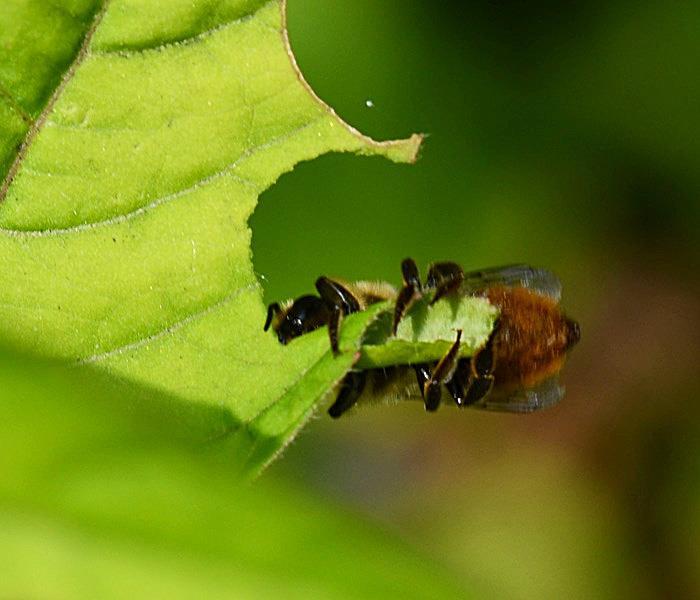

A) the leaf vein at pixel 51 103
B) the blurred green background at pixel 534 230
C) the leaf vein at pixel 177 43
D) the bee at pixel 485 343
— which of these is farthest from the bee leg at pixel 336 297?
the blurred green background at pixel 534 230

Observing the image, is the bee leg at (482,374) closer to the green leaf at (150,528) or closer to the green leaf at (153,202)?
the green leaf at (153,202)

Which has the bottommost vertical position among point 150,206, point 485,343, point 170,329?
point 485,343

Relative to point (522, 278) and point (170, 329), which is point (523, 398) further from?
point (170, 329)

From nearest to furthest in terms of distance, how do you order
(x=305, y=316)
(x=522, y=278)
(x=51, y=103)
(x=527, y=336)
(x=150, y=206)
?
(x=51, y=103) → (x=150, y=206) → (x=305, y=316) → (x=527, y=336) → (x=522, y=278)

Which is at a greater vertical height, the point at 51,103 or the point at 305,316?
the point at 51,103

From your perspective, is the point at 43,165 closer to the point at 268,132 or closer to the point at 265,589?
the point at 268,132

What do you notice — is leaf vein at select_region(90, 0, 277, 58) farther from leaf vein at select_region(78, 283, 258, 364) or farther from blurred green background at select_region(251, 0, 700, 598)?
blurred green background at select_region(251, 0, 700, 598)

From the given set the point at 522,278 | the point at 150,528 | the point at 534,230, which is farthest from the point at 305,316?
the point at 534,230

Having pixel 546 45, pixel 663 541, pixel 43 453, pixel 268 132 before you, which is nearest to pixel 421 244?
pixel 546 45

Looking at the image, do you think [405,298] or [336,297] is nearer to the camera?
[405,298]
